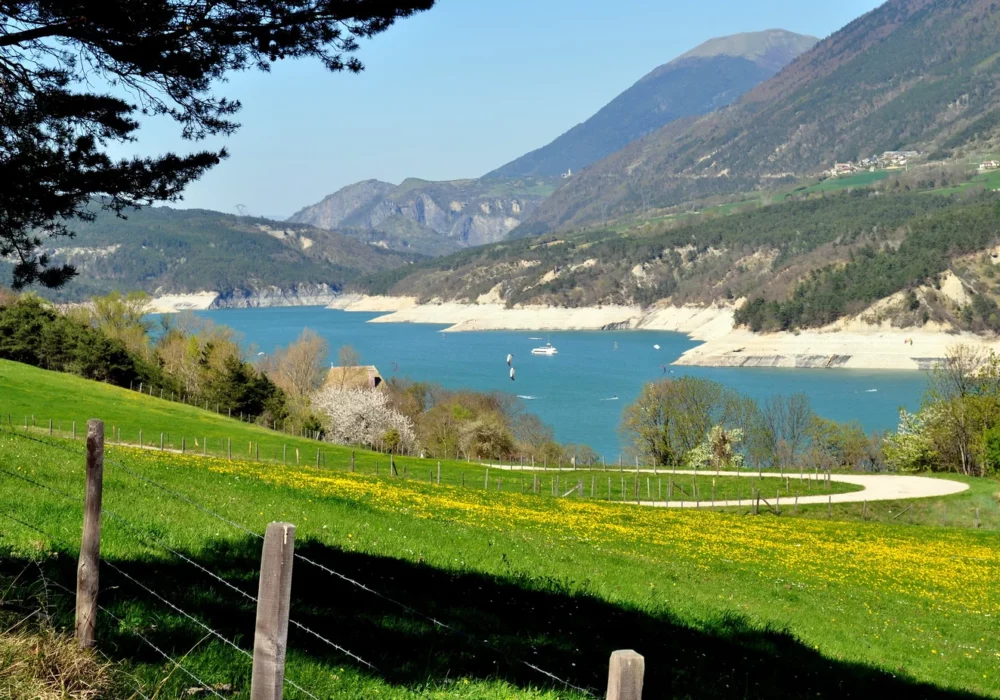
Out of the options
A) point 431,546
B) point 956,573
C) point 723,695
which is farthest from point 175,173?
→ point 956,573

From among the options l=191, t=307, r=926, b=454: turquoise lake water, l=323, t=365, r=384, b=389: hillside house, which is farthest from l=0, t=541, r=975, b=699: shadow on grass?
l=323, t=365, r=384, b=389: hillside house

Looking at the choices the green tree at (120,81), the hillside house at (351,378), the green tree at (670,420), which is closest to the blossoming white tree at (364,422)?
the hillside house at (351,378)

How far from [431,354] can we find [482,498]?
532 ft

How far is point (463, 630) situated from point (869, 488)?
1737 inches

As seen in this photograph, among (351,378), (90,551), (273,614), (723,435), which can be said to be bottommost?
(723,435)

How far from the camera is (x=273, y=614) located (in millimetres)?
4461

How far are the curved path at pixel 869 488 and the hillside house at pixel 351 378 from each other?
3696 centimetres

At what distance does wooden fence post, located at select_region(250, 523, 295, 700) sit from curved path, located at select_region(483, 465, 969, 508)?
37.9m

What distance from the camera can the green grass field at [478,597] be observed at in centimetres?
755

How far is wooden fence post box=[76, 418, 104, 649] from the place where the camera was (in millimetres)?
6145

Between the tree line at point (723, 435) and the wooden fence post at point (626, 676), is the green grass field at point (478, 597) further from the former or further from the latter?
the tree line at point (723, 435)

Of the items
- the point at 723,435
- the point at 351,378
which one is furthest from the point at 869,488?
the point at 351,378

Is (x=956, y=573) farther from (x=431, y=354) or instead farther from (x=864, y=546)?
(x=431, y=354)

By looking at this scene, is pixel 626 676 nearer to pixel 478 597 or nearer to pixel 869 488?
pixel 478 597
